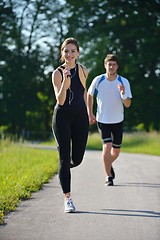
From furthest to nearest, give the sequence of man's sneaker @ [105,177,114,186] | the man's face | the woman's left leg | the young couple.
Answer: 1. the man's face
2. man's sneaker @ [105,177,114,186]
3. the woman's left leg
4. the young couple

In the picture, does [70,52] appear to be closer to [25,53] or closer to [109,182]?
[109,182]

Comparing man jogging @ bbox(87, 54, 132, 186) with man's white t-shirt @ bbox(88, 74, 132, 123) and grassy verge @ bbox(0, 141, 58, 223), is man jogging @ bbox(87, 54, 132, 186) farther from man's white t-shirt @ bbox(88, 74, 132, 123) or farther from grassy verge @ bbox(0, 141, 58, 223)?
grassy verge @ bbox(0, 141, 58, 223)

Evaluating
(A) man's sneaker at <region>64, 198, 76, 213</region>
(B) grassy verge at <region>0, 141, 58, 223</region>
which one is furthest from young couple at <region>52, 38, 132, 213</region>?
(B) grassy verge at <region>0, 141, 58, 223</region>

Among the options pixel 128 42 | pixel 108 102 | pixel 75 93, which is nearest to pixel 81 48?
pixel 128 42

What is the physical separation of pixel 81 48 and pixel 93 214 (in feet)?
→ 121

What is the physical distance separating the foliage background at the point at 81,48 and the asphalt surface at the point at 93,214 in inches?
1173

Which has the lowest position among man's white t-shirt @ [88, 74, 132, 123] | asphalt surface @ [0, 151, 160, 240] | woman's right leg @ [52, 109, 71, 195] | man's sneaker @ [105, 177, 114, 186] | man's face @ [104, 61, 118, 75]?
man's sneaker @ [105, 177, 114, 186]

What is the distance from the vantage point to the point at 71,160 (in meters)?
7.18

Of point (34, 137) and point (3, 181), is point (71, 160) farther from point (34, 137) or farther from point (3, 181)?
point (34, 137)

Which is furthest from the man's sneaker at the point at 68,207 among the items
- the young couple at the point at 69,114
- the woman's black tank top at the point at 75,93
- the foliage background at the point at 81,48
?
the foliage background at the point at 81,48

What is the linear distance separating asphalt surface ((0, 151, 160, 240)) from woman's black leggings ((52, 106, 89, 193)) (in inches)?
16.3

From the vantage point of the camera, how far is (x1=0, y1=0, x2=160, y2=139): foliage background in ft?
136

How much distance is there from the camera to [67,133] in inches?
272

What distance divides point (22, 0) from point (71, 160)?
40.7 m
